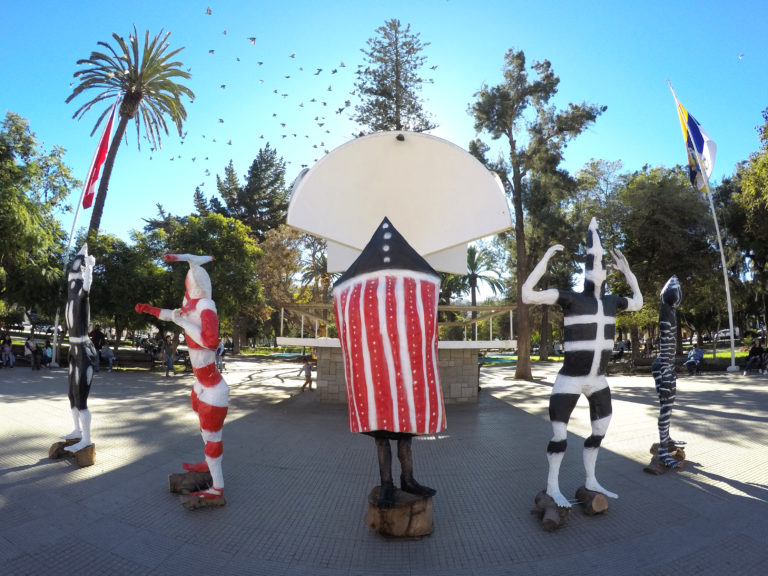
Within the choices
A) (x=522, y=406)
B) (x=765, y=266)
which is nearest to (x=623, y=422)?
(x=522, y=406)

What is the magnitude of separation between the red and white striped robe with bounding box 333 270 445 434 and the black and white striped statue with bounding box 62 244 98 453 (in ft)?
12.7

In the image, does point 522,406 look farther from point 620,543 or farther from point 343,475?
point 620,543

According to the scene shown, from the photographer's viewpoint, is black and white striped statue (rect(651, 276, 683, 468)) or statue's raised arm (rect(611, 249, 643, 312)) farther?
black and white striped statue (rect(651, 276, 683, 468))

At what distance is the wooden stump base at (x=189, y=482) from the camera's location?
445 cm

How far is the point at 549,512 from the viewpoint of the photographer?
12.4 feet

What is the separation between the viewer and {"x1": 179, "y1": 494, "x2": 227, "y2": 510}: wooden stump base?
410 cm

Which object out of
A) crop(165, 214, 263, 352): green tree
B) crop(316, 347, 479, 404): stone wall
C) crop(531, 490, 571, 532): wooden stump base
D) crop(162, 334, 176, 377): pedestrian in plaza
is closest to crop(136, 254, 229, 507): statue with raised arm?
crop(531, 490, 571, 532): wooden stump base

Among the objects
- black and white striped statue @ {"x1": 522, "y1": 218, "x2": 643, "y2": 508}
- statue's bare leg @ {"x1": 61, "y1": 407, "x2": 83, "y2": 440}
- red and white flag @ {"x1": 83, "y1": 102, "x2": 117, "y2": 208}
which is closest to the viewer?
black and white striped statue @ {"x1": 522, "y1": 218, "x2": 643, "y2": 508}

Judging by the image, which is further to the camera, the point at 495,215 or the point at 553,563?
the point at 495,215

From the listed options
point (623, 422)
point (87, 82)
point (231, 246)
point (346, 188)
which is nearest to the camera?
point (623, 422)

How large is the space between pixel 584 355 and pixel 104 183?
21047 millimetres

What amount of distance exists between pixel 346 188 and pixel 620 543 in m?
7.66

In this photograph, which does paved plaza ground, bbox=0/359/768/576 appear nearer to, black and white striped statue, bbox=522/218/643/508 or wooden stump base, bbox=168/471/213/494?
wooden stump base, bbox=168/471/213/494

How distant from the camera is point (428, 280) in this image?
3.75 m
